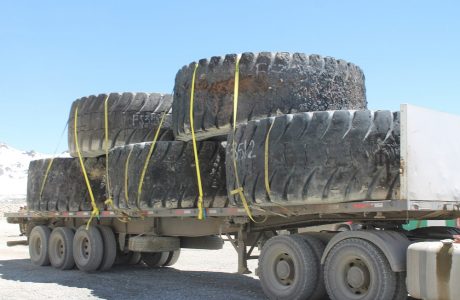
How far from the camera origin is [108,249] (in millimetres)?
12062

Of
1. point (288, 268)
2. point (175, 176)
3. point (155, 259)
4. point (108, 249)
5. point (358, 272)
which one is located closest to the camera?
point (358, 272)

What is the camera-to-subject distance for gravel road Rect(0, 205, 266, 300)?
348 inches

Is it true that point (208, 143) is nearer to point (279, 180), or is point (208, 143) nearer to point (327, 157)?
point (279, 180)

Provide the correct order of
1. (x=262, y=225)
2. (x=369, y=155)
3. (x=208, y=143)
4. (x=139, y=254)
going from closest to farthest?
(x=369, y=155), (x=262, y=225), (x=208, y=143), (x=139, y=254)

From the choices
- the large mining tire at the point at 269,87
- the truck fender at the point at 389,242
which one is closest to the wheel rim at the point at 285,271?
the truck fender at the point at 389,242

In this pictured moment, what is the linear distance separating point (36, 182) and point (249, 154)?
7.33 meters

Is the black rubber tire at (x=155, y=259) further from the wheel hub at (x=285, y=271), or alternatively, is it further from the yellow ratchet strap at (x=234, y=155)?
the wheel hub at (x=285, y=271)

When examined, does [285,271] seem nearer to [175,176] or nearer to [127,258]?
[175,176]

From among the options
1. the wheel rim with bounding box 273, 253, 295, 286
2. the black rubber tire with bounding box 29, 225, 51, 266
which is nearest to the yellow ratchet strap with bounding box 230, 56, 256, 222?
the wheel rim with bounding box 273, 253, 295, 286

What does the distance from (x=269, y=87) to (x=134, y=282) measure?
415cm

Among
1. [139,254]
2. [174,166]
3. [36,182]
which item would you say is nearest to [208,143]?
[174,166]


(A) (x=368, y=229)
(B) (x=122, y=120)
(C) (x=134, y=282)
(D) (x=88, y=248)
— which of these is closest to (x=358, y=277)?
(A) (x=368, y=229)

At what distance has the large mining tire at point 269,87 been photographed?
8516mm

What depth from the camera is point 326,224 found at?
817cm
